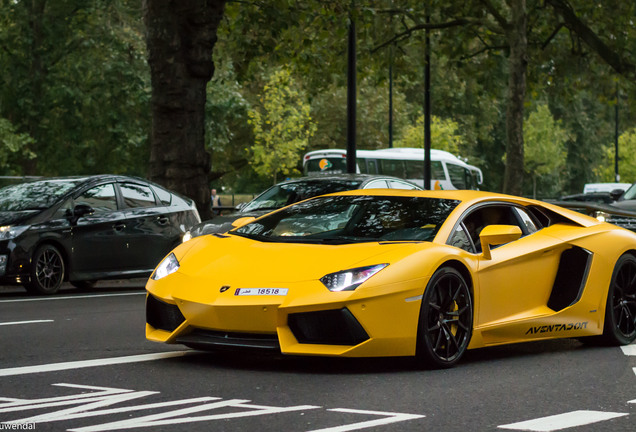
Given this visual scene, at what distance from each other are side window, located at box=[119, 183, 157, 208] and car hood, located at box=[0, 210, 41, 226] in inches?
58.9

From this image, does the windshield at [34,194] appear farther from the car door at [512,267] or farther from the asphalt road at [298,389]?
the car door at [512,267]

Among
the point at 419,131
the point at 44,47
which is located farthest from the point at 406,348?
the point at 419,131

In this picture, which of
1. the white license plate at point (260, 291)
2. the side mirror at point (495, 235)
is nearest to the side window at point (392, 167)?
the side mirror at point (495, 235)

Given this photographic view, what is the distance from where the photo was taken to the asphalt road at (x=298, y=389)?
17.3 ft

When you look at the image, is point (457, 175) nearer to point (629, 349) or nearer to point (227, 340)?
point (629, 349)

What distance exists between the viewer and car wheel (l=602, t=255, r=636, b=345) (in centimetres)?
866

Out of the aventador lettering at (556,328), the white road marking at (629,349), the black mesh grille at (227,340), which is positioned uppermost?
Result: the black mesh grille at (227,340)

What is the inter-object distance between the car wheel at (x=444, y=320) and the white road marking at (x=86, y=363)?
67.8 inches

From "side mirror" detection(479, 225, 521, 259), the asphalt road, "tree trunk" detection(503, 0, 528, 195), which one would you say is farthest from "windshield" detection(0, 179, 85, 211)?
"tree trunk" detection(503, 0, 528, 195)

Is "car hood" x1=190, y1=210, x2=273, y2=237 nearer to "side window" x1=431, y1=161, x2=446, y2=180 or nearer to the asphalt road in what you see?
the asphalt road

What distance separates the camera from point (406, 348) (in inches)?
271

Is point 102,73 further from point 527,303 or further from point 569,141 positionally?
point 569,141

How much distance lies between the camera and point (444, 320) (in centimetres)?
713

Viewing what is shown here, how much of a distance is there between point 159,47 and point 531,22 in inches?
722
